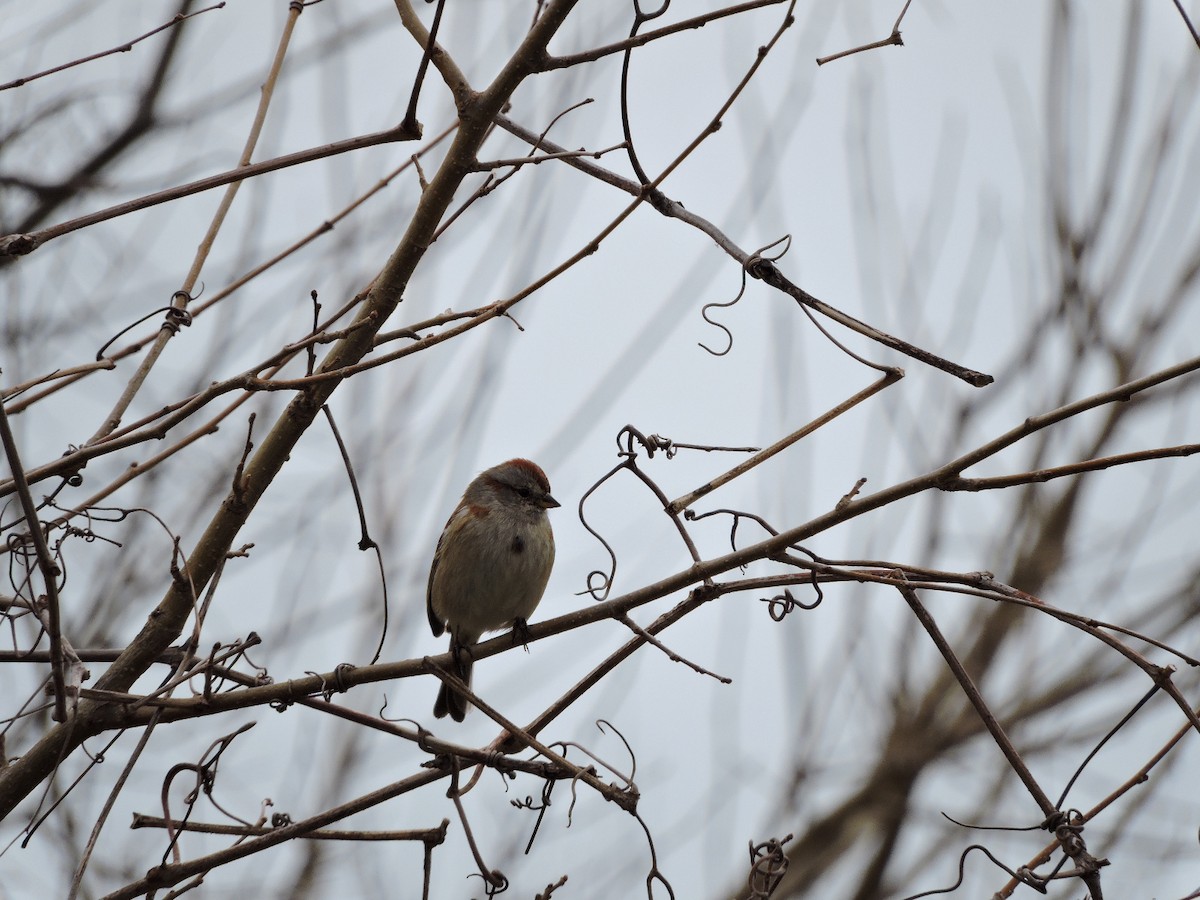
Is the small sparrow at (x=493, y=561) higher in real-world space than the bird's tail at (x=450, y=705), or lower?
higher

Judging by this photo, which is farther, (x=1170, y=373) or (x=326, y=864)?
(x=326, y=864)

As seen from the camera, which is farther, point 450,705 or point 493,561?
point 450,705

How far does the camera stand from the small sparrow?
516 centimetres

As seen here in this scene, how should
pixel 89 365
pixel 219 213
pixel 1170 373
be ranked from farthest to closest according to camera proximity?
1. pixel 219 213
2. pixel 89 365
3. pixel 1170 373

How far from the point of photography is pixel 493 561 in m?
5.18

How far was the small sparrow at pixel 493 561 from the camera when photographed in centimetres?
516

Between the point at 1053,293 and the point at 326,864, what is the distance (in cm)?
417

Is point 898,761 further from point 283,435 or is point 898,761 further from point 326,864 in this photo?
point 283,435

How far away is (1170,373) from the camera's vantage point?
211cm

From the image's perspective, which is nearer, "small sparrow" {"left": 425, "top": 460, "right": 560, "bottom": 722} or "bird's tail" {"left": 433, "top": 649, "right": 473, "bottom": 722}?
"small sparrow" {"left": 425, "top": 460, "right": 560, "bottom": 722}

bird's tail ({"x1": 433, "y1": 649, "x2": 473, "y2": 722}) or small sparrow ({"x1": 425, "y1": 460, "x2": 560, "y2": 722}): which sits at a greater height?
small sparrow ({"x1": 425, "y1": 460, "x2": 560, "y2": 722})

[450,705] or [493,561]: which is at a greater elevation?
[493,561]

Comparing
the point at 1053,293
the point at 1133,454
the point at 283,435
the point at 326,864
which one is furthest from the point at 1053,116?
the point at 326,864

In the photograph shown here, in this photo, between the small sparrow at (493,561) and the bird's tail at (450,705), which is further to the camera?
the bird's tail at (450,705)
